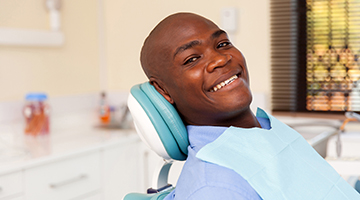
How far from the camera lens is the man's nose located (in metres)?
0.99

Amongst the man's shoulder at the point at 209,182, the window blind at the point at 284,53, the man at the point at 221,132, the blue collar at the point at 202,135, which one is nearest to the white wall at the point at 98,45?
the window blind at the point at 284,53

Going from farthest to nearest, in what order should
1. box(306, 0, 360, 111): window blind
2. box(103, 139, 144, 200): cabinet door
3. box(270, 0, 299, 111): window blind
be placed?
box(270, 0, 299, 111): window blind, box(306, 0, 360, 111): window blind, box(103, 139, 144, 200): cabinet door

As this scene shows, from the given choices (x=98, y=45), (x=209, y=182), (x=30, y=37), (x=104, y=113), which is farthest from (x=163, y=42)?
(x=98, y=45)

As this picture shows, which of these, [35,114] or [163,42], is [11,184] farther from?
[163,42]

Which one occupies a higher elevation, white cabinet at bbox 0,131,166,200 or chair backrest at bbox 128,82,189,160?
chair backrest at bbox 128,82,189,160

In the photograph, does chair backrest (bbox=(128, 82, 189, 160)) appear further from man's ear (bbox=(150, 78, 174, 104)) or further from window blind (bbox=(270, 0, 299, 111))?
window blind (bbox=(270, 0, 299, 111))

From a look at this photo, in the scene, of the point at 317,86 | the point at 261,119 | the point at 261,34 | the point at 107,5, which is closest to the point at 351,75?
the point at 317,86

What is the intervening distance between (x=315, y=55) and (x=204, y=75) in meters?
1.78

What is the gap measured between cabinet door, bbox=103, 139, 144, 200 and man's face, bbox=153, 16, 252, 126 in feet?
4.45

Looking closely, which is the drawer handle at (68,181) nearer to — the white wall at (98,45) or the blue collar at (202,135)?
the white wall at (98,45)

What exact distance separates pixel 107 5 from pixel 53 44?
24.8 inches

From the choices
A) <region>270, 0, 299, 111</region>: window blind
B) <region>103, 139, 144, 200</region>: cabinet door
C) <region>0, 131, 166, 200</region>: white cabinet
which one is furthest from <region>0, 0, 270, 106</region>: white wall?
<region>103, 139, 144, 200</region>: cabinet door

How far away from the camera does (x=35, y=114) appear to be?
2.42 metres

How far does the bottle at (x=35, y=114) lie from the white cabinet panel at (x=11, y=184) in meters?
0.62
